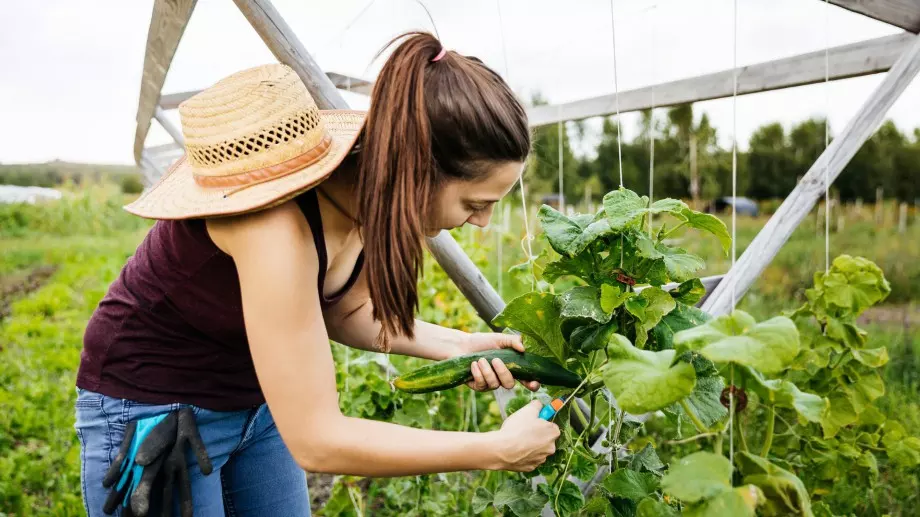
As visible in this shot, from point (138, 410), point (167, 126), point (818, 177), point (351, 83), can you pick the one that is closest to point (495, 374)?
point (138, 410)

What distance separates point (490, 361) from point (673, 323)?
401 mm

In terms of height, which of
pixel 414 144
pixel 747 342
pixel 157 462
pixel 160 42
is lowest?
pixel 157 462

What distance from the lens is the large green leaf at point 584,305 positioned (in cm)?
118

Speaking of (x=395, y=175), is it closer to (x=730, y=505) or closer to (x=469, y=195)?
(x=469, y=195)

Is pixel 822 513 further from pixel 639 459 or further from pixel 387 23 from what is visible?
pixel 387 23

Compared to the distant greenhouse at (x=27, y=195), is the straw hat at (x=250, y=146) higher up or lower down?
higher up

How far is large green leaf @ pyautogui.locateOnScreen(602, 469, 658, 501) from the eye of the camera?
1195 millimetres

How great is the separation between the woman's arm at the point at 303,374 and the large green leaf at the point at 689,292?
0.40 m

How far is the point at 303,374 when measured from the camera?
3.68ft

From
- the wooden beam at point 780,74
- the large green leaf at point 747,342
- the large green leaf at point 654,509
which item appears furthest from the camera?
the wooden beam at point 780,74

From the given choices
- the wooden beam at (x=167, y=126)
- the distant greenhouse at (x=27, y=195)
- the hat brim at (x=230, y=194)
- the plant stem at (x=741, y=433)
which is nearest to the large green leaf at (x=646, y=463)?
the plant stem at (x=741, y=433)

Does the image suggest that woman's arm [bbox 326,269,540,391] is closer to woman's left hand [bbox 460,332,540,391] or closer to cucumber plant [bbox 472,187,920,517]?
woman's left hand [bbox 460,332,540,391]

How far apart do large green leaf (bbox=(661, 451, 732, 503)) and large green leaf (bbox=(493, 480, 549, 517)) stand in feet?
1.85

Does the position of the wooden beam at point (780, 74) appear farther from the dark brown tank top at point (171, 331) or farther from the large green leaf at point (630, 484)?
the dark brown tank top at point (171, 331)
